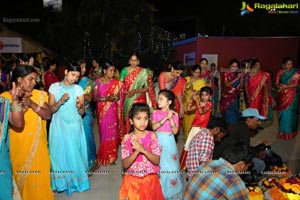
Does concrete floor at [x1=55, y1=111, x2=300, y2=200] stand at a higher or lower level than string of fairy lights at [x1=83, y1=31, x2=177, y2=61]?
lower

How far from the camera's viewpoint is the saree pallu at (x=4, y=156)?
253 centimetres

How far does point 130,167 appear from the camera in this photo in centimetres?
276

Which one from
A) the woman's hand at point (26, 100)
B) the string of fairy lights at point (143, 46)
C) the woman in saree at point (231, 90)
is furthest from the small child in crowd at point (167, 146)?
the string of fairy lights at point (143, 46)

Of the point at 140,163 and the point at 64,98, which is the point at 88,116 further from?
the point at 140,163

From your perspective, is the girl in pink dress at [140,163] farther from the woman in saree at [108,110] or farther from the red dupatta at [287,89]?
the red dupatta at [287,89]

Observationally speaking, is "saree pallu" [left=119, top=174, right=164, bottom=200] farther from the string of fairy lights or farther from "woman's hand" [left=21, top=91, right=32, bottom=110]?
the string of fairy lights

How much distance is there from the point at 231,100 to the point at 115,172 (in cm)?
335

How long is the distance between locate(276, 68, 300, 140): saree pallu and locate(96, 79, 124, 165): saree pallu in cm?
351

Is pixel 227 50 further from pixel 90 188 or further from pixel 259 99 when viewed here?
pixel 90 188

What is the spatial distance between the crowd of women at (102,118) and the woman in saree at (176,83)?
0.06ft

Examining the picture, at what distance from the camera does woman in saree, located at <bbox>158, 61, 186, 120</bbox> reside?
563 centimetres

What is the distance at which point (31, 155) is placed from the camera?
335 centimetres

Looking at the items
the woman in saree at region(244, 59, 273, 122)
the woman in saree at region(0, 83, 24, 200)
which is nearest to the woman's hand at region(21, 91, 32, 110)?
the woman in saree at region(0, 83, 24, 200)

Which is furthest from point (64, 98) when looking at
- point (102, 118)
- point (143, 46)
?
point (143, 46)
